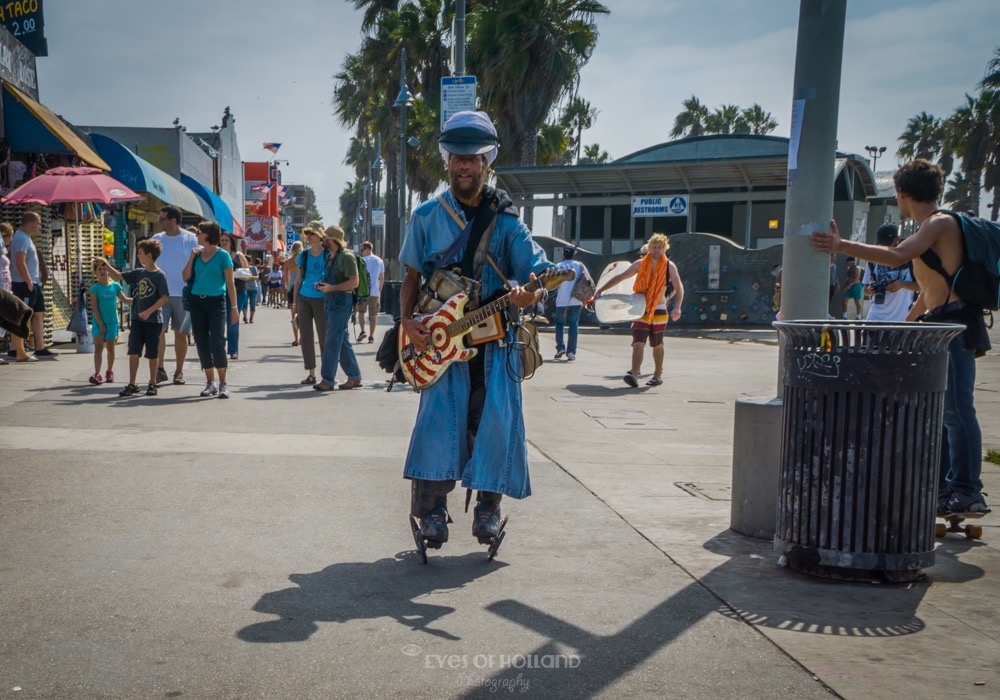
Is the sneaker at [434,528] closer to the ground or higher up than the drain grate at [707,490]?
higher up

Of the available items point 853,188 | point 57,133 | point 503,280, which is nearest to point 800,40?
point 503,280

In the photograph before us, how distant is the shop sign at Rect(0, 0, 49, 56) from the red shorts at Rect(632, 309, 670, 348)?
11664 mm

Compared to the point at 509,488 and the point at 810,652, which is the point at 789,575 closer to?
the point at 810,652

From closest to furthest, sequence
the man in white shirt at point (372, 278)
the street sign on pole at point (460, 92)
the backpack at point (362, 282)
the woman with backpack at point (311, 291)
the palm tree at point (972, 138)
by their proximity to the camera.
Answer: the woman with backpack at point (311, 291)
the backpack at point (362, 282)
the street sign on pole at point (460, 92)
the man in white shirt at point (372, 278)
the palm tree at point (972, 138)

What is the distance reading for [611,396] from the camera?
1091cm

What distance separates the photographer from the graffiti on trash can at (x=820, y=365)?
4.09 meters

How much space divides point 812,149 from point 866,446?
1740mm

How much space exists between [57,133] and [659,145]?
24.0m

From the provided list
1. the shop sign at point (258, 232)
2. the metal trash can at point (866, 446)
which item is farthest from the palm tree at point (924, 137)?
the metal trash can at point (866, 446)

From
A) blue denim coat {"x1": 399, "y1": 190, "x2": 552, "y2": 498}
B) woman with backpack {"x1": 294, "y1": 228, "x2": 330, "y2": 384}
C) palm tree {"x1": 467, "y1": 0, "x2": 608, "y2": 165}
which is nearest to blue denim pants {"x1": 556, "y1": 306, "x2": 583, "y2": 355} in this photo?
woman with backpack {"x1": 294, "y1": 228, "x2": 330, "y2": 384}

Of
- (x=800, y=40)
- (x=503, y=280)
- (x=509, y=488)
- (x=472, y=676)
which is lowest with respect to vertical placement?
(x=472, y=676)

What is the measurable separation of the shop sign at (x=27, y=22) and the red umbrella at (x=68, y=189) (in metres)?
4.83

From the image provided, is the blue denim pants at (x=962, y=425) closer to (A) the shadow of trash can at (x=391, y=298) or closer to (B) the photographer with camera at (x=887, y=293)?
(B) the photographer with camera at (x=887, y=293)

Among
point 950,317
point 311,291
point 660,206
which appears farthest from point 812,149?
point 660,206
